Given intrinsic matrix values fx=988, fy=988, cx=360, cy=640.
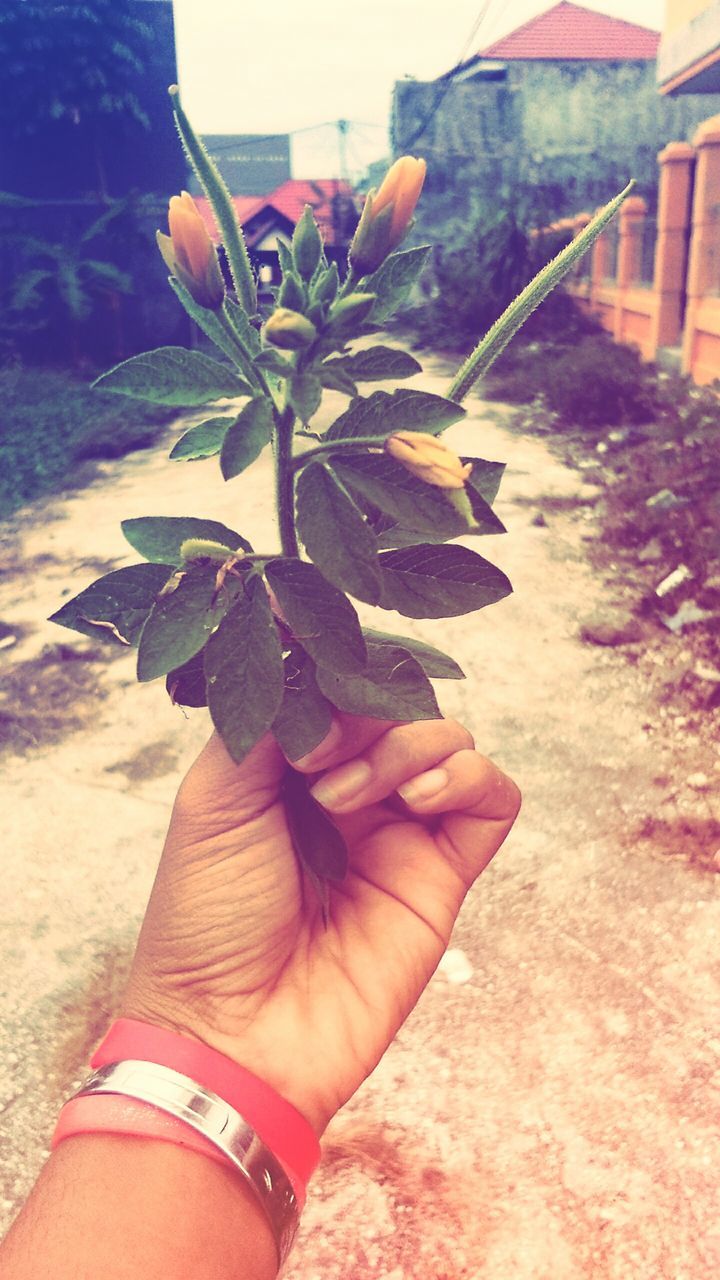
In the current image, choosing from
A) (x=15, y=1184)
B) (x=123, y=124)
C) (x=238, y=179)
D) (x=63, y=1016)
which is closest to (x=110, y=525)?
(x=63, y=1016)

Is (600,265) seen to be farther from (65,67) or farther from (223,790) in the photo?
(223,790)

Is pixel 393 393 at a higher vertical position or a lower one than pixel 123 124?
lower

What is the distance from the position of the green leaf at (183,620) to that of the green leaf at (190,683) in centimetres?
6

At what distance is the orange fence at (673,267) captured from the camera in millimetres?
7199

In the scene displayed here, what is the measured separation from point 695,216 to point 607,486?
10.4 ft

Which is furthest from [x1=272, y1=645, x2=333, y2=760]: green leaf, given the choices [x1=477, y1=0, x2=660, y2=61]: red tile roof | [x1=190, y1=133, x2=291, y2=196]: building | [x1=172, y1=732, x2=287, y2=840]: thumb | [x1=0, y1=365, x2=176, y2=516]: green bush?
[x1=190, y1=133, x2=291, y2=196]: building

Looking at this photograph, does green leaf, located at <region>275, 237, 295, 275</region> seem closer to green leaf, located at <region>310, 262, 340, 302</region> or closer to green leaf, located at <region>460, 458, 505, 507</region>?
green leaf, located at <region>310, 262, 340, 302</region>


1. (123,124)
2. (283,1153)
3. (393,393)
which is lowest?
(283,1153)

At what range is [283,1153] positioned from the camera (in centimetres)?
97

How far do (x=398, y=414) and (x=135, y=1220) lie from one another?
0.72 metres

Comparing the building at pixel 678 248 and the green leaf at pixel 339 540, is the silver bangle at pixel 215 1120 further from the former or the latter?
the building at pixel 678 248

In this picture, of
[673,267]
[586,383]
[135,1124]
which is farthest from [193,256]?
[673,267]

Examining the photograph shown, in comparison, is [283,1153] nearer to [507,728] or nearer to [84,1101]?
[84,1101]

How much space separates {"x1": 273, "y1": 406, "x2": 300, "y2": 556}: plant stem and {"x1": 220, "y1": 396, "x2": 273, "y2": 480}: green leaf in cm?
2
